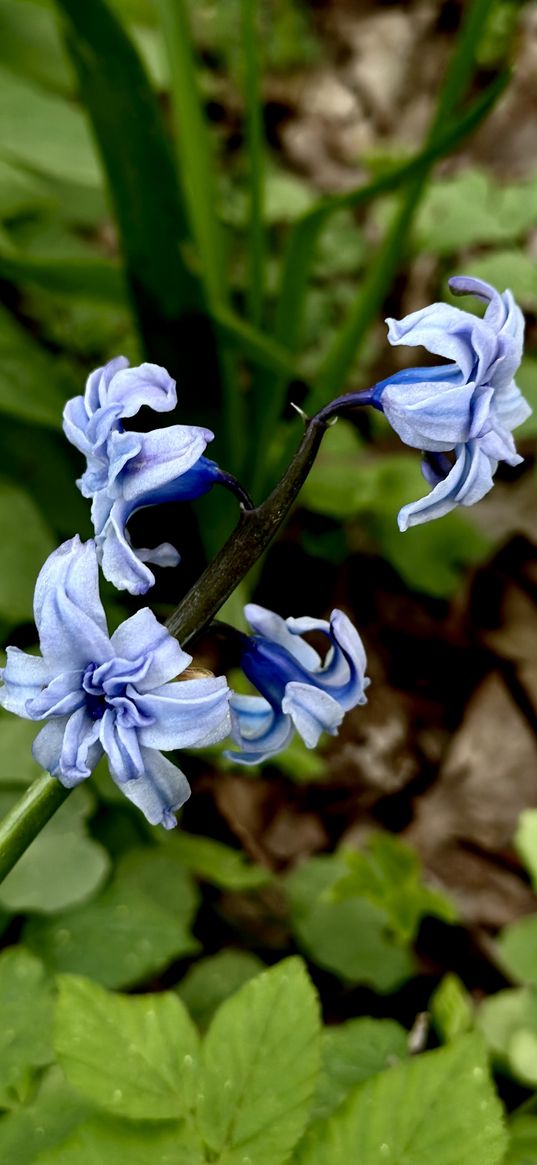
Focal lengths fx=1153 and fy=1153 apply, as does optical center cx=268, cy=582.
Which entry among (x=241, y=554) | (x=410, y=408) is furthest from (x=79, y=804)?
(x=410, y=408)

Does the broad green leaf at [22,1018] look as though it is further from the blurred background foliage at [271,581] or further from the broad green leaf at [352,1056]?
the broad green leaf at [352,1056]

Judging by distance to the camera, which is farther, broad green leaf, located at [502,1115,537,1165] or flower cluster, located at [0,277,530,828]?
broad green leaf, located at [502,1115,537,1165]

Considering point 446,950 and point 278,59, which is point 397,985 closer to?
point 446,950

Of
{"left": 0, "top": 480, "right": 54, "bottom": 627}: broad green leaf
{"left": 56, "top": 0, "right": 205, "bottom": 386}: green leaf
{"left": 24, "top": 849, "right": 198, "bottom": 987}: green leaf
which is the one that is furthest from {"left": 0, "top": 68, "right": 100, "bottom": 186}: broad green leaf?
{"left": 24, "top": 849, "right": 198, "bottom": 987}: green leaf

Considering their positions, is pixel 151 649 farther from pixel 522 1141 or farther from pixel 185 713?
pixel 522 1141

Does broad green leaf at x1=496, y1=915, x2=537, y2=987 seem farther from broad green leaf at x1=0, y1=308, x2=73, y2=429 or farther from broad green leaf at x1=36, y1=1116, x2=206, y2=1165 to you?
broad green leaf at x1=0, y1=308, x2=73, y2=429

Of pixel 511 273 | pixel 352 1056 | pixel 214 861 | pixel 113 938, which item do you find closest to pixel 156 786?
pixel 352 1056
